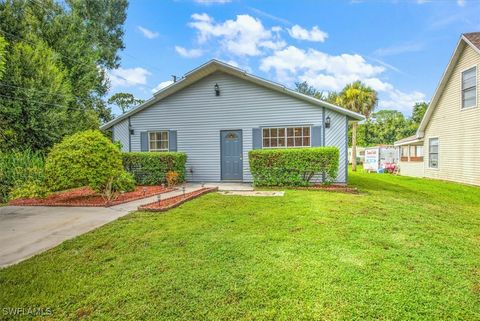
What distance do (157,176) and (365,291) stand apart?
9.26m

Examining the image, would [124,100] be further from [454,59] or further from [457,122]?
[457,122]

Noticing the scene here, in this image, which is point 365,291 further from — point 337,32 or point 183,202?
point 337,32

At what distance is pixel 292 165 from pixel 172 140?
5.47 m

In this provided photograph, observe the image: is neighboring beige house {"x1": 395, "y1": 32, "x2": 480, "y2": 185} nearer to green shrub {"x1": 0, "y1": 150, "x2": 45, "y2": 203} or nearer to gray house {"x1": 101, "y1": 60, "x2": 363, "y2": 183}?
gray house {"x1": 101, "y1": 60, "x2": 363, "y2": 183}

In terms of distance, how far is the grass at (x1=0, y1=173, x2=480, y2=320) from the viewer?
90.1 inches

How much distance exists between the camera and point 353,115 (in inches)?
390

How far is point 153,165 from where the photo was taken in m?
10.6

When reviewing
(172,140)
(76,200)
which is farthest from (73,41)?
(76,200)

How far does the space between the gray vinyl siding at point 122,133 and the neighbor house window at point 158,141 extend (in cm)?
118

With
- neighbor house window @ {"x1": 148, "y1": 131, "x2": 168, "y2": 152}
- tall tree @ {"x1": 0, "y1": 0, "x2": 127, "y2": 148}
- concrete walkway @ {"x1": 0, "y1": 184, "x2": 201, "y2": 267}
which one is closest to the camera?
concrete walkway @ {"x1": 0, "y1": 184, "x2": 201, "y2": 267}

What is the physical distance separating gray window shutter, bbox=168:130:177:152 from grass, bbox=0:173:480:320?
22.9 ft

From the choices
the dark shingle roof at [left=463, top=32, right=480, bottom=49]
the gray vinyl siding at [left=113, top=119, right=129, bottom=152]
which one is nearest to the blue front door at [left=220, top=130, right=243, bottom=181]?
the gray vinyl siding at [left=113, top=119, right=129, bottom=152]

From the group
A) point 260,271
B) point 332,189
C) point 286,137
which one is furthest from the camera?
point 286,137

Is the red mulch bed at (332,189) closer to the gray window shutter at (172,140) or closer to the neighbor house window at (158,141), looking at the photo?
the gray window shutter at (172,140)
